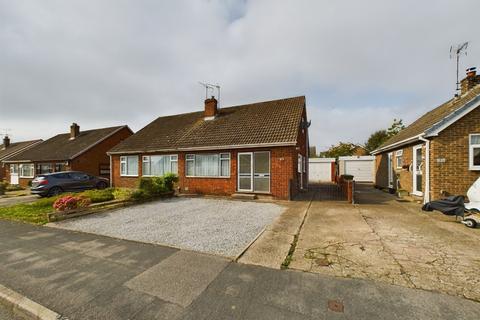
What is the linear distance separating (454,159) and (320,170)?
16605 millimetres

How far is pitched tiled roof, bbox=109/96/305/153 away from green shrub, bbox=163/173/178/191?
198 centimetres

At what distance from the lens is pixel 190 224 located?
23.2ft

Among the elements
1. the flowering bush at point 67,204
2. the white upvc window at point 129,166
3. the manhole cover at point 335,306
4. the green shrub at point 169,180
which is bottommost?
the manhole cover at point 335,306

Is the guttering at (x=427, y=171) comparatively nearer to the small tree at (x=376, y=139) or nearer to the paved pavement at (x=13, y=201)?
the paved pavement at (x=13, y=201)

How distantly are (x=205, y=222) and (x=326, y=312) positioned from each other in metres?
5.02

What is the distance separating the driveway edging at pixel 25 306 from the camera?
2.92m

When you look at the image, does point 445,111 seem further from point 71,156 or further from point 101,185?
point 71,156

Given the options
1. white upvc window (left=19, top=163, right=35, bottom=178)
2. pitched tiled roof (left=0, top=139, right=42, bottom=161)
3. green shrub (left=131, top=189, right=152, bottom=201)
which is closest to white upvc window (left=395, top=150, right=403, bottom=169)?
green shrub (left=131, top=189, right=152, bottom=201)

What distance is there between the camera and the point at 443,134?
897cm

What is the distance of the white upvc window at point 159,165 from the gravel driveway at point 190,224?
484 cm

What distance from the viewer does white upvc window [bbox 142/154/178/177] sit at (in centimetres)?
1470

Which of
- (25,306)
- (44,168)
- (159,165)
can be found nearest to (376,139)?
(159,165)

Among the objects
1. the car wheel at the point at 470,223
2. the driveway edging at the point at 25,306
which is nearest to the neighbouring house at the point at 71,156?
the driveway edging at the point at 25,306

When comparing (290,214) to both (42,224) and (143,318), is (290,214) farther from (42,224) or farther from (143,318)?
(42,224)
